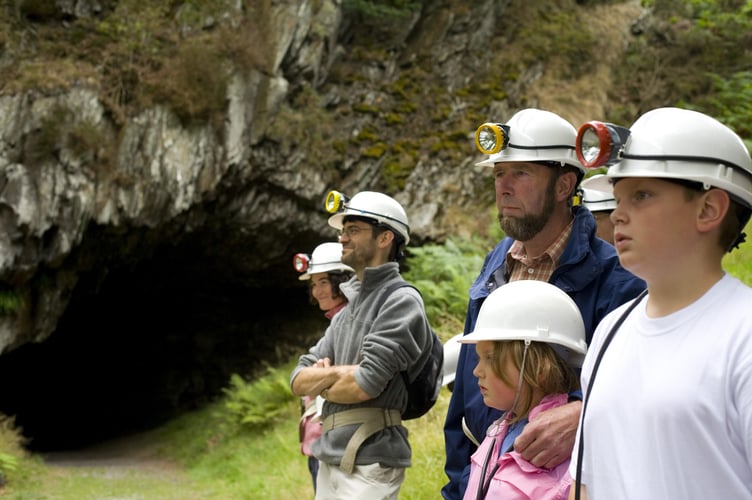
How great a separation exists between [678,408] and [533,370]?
0.83m

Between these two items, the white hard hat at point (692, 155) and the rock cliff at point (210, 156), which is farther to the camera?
the rock cliff at point (210, 156)

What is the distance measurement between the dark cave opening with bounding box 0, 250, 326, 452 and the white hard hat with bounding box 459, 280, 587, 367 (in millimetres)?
12706

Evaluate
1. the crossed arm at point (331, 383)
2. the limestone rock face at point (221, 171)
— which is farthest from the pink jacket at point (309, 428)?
the limestone rock face at point (221, 171)

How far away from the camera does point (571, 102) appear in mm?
13789

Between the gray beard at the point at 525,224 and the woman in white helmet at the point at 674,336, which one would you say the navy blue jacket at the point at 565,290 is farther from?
the woman in white helmet at the point at 674,336

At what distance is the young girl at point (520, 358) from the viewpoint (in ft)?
7.47

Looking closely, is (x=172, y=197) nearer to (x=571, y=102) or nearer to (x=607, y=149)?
(x=571, y=102)

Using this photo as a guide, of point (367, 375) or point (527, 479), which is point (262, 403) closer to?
point (367, 375)

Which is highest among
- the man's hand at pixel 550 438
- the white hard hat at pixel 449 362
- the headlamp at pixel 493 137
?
the headlamp at pixel 493 137

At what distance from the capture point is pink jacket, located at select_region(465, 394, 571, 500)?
212 centimetres

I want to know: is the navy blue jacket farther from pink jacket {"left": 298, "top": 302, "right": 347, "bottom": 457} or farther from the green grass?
the green grass

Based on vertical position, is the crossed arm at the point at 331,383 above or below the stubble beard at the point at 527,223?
below

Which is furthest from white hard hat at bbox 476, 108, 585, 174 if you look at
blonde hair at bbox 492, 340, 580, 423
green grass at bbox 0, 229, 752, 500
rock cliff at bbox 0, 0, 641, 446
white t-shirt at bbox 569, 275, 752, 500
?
rock cliff at bbox 0, 0, 641, 446

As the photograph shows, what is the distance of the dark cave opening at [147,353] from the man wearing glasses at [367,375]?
1126cm
